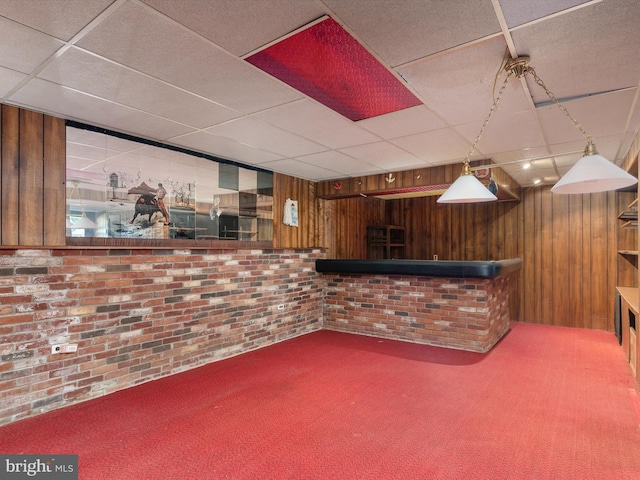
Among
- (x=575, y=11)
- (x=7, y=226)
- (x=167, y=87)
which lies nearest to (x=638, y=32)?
(x=575, y=11)

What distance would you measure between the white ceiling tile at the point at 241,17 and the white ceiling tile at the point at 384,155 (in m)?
2.14

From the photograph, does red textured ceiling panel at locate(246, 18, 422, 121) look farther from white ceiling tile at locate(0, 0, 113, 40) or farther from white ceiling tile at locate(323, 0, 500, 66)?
white ceiling tile at locate(0, 0, 113, 40)

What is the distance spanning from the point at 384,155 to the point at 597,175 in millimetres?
2439

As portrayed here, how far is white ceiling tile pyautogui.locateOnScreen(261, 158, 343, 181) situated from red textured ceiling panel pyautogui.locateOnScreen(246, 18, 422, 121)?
1825 millimetres

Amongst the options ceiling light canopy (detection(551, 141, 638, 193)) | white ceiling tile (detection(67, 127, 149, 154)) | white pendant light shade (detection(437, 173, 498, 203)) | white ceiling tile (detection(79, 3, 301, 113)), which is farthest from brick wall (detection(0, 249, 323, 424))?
ceiling light canopy (detection(551, 141, 638, 193))

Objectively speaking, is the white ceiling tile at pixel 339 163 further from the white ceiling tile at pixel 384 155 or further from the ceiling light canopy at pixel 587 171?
the ceiling light canopy at pixel 587 171

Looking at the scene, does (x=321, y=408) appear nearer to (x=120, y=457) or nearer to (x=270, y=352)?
(x=120, y=457)

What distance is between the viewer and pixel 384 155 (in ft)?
14.0

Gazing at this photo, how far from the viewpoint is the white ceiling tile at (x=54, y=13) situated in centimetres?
161

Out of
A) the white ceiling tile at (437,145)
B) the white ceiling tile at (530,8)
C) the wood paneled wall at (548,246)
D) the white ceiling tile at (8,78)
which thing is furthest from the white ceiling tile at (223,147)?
the wood paneled wall at (548,246)

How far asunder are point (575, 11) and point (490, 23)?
0.36m

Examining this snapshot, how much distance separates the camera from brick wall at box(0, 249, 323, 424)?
9.22 ft

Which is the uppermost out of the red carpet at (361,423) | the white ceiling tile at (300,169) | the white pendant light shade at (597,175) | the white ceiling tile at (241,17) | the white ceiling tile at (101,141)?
the white ceiling tile at (241,17)

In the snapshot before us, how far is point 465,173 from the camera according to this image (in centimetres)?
295
